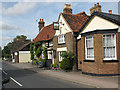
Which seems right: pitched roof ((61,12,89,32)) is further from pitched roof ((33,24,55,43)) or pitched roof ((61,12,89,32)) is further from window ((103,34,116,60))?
window ((103,34,116,60))

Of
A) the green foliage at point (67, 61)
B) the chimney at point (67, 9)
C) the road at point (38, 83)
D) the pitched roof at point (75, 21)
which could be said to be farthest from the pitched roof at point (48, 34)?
the road at point (38, 83)

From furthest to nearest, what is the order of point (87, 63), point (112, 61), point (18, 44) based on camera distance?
point (18, 44), point (87, 63), point (112, 61)

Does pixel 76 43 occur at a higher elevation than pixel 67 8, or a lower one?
lower

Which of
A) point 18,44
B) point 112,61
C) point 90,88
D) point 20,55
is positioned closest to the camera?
point 90,88

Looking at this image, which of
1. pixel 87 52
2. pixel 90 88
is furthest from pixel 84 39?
pixel 90 88

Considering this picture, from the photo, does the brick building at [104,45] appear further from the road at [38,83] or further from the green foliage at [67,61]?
the green foliage at [67,61]

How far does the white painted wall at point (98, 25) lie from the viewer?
43.8 ft

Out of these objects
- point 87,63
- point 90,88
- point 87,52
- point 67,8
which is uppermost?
point 67,8

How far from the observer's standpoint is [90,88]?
959cm

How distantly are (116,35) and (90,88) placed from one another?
5973 millimetres

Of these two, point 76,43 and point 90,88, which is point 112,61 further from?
point 76,43

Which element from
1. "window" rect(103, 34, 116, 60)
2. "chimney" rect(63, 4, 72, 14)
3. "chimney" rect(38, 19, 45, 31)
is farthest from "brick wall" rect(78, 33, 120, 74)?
"chimney" rect(38, 19, 45, 31)

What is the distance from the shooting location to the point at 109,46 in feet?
44.3

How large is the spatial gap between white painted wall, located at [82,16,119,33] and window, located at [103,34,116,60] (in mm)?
841
